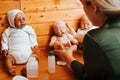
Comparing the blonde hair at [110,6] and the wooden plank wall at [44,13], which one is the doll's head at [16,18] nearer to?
the wooden plank wall at [44,13]

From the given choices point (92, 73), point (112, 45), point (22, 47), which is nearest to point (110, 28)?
point (112, 45)

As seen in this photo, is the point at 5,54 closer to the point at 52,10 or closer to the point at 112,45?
the point at 52,10

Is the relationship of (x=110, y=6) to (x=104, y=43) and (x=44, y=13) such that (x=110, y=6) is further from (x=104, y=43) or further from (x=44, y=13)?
(x=44, y=13)

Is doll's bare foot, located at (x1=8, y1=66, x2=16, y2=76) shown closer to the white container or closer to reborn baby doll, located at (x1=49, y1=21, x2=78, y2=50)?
the white container

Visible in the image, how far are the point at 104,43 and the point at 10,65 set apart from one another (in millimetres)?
1078

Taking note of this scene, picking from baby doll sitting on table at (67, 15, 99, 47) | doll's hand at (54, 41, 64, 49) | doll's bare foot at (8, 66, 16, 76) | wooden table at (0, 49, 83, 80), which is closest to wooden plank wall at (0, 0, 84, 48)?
baby doll sitting on table at (67, 15, 99, 47)

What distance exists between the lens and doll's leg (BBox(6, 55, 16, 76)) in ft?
5.60

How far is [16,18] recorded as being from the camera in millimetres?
1936

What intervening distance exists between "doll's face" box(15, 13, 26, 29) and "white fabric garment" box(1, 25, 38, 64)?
1.8 inches

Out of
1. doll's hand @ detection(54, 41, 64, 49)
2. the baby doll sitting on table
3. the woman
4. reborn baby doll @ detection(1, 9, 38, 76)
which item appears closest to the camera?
the woman

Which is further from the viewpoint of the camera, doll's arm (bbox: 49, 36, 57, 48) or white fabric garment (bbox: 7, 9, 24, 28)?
doll's arm (bbox: 49, 36, 57, 48)

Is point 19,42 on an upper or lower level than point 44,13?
lower

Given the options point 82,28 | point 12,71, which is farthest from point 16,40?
point 82,28

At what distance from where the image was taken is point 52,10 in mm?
2166
